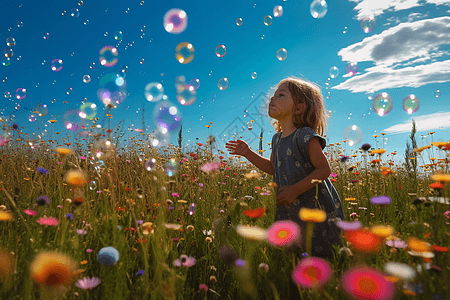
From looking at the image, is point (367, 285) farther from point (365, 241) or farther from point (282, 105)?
point (282, 105)

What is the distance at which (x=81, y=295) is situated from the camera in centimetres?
106

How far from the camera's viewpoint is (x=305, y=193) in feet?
5.70

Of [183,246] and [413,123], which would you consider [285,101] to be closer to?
[183,246]

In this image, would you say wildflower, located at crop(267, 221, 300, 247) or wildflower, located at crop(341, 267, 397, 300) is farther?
wildflower, located at crop(267, 221, 300, 247)

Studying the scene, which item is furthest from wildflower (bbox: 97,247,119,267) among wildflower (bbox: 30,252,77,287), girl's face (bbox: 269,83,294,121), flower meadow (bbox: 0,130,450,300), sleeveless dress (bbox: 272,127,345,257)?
girl's face (bbox: 269,83,294,121)

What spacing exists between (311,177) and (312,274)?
1.07m

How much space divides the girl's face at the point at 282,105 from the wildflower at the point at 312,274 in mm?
1493

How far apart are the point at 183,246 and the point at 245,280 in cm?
110

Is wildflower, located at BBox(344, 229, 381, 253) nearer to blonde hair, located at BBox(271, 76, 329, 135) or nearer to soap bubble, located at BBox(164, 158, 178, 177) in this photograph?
blonde hair, located at BBox(271, 76, 329, 135)

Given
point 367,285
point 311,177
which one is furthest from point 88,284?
point 311,177

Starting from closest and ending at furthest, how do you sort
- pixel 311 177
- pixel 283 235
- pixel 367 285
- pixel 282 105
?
1. pixel 367 285
2. pixel 283 235
3. pixel 311 177
4. pixel 282 105

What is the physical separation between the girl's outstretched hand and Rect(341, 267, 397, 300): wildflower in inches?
69.5

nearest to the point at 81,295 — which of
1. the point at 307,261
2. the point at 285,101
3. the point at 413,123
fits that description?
the point at 307,261

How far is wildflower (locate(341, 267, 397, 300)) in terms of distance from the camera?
0.50 meters
